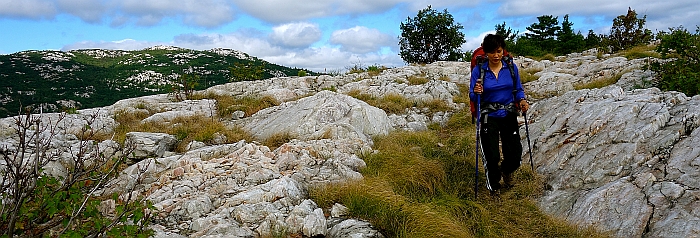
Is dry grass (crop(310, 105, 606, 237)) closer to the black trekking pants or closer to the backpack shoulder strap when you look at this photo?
the black trekking pants

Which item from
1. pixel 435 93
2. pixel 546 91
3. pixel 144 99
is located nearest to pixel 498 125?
pixel 435 93

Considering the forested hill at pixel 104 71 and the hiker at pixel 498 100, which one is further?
the forested hill at pixel 104 71

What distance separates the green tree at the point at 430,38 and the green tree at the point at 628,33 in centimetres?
830

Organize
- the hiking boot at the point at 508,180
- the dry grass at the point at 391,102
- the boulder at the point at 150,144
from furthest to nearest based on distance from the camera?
the dry grass at the point at 391,102
the boulder at the point at 150,144
the hiking boot at the point at 508,180

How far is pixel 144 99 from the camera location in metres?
14.0

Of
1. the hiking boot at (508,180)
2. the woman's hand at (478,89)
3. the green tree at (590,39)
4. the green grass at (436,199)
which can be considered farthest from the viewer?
the green tree at (590,39)

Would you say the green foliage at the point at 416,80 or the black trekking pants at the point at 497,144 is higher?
the green foliage at the point at 416,80

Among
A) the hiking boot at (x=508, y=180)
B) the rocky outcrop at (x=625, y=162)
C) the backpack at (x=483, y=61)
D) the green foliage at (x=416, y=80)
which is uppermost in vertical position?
the backpack at (x=483, y=61)

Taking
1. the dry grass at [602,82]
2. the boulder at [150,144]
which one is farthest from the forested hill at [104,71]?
the boulder at [150,144]

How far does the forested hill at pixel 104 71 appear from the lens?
3546 inches

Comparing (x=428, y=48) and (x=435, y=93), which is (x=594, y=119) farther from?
(x=428, y=48)

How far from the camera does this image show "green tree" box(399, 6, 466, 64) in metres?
24.1

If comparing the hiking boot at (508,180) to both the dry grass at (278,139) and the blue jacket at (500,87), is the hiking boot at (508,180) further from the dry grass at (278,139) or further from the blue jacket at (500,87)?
the dry grass at (278,139)

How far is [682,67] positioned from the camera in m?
9.02
